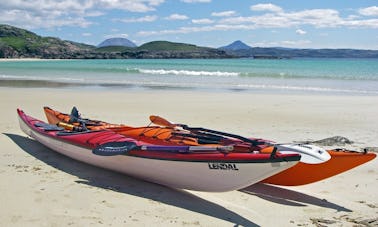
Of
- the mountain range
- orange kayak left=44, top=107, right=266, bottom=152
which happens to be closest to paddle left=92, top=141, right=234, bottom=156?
orange kayak left=44, top=107, right=266, bottom=152

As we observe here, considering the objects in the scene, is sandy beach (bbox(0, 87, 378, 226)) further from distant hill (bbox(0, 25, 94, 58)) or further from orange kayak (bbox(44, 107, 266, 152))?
distant hill (bbox(0, 25, 94, 58))

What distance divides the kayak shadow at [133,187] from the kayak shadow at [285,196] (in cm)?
72

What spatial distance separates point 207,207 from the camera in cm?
481

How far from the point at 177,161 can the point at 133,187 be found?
2.47 feet

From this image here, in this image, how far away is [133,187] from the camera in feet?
17.8

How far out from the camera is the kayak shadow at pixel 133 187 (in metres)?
4.67

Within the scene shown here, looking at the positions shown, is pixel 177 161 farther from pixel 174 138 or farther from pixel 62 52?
pixel 62 52

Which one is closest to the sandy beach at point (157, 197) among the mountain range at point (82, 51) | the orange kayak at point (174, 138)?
the orange kayak at point (174, 138)

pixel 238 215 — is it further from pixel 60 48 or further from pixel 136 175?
pixel 60 48

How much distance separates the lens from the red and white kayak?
4496 millimetres

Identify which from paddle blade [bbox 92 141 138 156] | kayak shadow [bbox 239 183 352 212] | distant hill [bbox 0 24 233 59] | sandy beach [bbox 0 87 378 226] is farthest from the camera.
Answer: distant hill [bbox 0 24 233 59]

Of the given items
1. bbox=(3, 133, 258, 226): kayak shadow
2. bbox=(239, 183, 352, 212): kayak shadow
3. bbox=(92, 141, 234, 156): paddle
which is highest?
bbox=(92, 141, 234, 156): paddle

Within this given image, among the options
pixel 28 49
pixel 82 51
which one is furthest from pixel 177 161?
pixel 82 51

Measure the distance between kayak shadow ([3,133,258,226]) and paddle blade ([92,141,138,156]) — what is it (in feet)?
1.16
